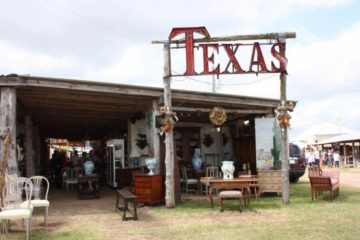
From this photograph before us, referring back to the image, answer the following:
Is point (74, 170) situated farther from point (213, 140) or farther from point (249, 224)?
point (249, 224)

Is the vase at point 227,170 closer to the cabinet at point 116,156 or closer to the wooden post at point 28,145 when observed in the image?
the cabinet at point 116,156

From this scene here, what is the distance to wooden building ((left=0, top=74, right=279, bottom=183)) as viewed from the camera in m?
10.3

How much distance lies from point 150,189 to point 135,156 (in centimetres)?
375

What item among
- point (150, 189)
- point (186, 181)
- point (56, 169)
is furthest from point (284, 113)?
point (56, 169)

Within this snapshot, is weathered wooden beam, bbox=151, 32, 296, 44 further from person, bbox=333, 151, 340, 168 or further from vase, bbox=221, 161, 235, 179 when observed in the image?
person, bbox=333, 151, 340, 168

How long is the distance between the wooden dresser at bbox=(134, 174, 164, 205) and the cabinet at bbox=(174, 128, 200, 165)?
5482mm

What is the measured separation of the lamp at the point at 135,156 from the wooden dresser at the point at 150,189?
3401mm

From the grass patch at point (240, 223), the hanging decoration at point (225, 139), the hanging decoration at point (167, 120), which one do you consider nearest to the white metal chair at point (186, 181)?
the grass patch at point (240, 223)

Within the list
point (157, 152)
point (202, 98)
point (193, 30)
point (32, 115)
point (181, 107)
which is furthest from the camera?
point (32, 115)

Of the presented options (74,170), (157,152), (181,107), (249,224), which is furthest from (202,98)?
(74,170)

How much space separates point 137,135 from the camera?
50.7ft

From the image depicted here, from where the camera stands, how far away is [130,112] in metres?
15.0

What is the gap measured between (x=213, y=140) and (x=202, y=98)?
5194 millimetres

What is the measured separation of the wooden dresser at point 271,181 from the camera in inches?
488
